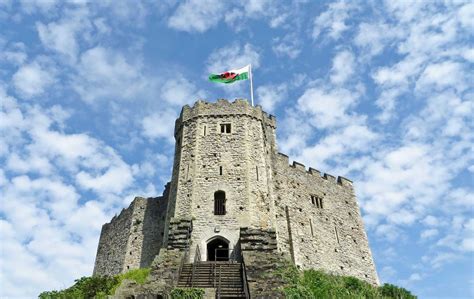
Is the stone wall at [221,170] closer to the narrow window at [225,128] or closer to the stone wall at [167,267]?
the narrow window at [225,128]

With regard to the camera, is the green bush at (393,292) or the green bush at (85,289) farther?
the green bush at (393,292)

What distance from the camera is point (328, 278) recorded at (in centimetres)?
2320

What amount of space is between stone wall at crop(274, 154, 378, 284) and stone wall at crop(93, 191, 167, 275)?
744cm

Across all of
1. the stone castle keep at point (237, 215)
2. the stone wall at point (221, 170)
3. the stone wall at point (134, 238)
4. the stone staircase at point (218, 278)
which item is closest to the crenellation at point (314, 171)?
the stone castle keep at point (237, 215)

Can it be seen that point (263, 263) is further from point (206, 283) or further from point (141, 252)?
point (141, 252)

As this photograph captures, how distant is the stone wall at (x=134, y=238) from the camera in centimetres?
2655

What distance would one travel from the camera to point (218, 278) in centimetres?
1602

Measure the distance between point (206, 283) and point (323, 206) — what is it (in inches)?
572

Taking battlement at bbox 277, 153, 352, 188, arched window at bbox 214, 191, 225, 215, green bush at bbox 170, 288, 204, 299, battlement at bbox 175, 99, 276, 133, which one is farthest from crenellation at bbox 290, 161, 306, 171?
green bush at bbox 170, 288, 204, 299

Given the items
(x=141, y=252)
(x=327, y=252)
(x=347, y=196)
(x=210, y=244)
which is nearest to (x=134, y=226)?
(x=141, y=252)

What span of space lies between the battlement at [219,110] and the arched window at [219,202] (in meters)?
4.92

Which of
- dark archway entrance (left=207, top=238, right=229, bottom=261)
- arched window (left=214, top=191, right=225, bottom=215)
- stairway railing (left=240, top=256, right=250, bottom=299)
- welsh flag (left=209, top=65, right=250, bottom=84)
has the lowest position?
stairway railing (left=240, top=256, right=250, bottom=299)

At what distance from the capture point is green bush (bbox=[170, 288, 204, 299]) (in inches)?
544

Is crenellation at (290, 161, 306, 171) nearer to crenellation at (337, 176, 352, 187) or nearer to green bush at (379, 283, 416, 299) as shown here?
crenellation at (337, 176, 352, 187)
